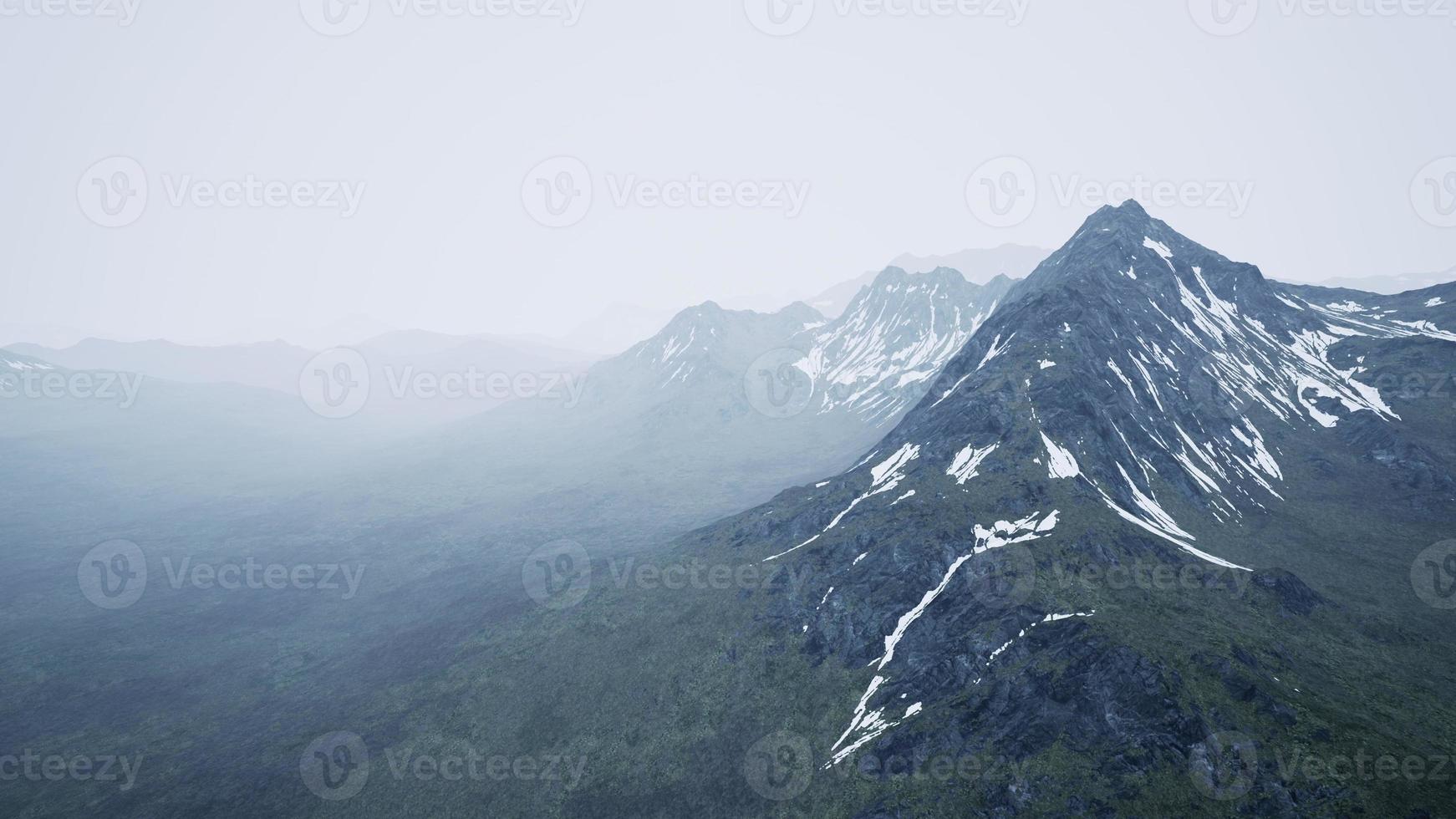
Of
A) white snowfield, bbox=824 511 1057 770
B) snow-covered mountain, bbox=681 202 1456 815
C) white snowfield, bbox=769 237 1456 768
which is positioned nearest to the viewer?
snow-covered mountain, bbox=681 202 1456 815

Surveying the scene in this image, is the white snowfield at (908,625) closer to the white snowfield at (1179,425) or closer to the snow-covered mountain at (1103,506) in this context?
the white snowfield at (1179,425)

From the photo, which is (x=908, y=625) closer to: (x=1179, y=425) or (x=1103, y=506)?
(x=1103, y=506)

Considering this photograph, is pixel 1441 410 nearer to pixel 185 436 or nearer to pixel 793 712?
pixel 793 712

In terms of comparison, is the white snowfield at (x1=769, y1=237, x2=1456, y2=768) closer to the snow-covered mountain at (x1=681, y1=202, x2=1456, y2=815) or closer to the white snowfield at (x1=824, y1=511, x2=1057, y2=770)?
the white snowfield at (x1=824, y1=511, x2=1057, y2=770)

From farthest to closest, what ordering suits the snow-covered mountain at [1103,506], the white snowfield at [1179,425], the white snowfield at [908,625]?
the white snowfield at [1179,425], the white snowfield at [908,625], the snow-covered mountain at [1103,506]

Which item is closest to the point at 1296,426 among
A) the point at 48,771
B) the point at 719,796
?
the point at 719,796

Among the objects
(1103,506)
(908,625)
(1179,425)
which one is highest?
(1179,425)

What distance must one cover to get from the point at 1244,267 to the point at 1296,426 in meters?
53.4

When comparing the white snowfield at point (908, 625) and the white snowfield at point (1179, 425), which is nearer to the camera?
the white snowfield at point (908, 625)

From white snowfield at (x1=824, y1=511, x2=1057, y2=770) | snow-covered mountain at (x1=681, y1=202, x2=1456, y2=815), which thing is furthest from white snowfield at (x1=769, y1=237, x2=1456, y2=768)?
snow-covered mountain at (x1=681, y1=202, x2=1456, y2=815)

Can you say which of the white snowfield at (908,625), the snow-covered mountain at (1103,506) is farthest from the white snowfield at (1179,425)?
the snow-covered mountain at (1103,506)

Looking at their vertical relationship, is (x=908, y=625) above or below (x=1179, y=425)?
below

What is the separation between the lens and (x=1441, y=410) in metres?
80.4

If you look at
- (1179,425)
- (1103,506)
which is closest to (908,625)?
(1103,506)
